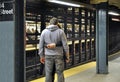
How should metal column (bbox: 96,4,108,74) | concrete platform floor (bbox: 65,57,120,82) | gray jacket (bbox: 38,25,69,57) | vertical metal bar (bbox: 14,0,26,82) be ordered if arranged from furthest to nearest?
metal column (bbox: 96,4,108,74) → concrete platform floor (bbox: 65,57,120,82) → gray jacket (bbox: 38,25,69,57) → vertical metal bar (bbox: 14,0,26,82)

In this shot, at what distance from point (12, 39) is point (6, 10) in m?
0.50

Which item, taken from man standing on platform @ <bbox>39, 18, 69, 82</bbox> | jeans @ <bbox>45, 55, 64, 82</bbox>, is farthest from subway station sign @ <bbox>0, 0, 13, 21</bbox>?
jeans @ <bbox>45, 55, 64, 82</bbox>

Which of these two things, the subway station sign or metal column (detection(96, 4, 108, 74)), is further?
metal column (detection(96, 4, 108, 74))

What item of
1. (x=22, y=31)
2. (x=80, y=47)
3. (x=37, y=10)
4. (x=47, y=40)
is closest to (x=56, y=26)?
(x=47, y=40)

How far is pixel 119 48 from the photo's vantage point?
23.8m

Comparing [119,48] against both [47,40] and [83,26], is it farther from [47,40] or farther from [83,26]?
[47,40]

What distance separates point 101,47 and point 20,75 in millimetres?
6190

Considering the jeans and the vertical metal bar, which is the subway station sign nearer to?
the vertical metal bar

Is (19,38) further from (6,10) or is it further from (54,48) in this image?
(54,48)

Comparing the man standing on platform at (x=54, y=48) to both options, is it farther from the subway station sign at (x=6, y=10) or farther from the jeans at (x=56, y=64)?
the subway station sign at (x=6, y=10)

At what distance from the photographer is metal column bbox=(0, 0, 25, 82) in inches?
195

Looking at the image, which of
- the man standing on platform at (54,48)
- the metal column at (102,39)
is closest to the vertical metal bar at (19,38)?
the man standing on platform at (54,48)

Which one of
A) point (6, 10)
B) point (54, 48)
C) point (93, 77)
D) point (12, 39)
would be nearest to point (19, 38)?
point (12, 39)

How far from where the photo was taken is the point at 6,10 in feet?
16.3
